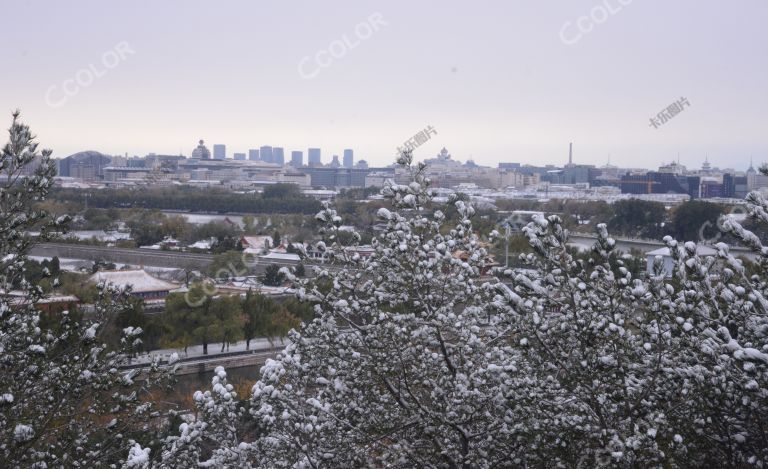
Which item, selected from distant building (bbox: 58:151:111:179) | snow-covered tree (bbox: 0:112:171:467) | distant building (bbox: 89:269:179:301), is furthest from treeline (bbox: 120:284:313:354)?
distant building (bbox: 58:151:111:179)

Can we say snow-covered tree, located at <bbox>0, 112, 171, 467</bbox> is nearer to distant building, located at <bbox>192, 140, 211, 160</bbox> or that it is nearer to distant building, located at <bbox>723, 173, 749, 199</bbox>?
distant building, located at <bbox>723, 173, 749, 199</bbox>

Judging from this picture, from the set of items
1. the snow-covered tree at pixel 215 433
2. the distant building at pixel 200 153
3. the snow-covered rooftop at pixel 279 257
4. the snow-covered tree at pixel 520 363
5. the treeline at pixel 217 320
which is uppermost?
the distant building at pixel 200 153

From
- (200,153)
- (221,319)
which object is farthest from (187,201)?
(200,153)

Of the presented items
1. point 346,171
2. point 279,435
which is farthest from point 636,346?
point 346,171

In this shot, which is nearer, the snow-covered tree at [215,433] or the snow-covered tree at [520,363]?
the snow-covered tree at [520,363]

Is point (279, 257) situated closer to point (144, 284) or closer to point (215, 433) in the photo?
point (144, 284)

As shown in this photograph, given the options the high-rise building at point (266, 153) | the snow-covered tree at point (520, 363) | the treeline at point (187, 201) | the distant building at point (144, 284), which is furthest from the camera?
the high-rise building at point (266, 153)

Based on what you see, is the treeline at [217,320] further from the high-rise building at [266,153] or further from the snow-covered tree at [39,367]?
the high-rise building at [266,153]

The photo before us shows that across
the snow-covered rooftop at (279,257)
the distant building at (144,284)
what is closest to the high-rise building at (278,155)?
the snow-covered rooftop at (279,257)

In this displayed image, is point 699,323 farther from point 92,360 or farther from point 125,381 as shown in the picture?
point 92,360
